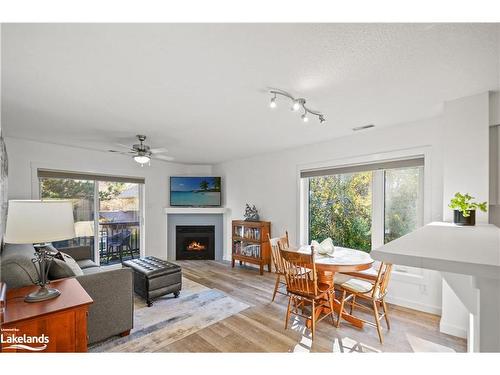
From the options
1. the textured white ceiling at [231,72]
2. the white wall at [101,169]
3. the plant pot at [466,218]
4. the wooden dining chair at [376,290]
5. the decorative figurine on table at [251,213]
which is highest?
the textured white ceiling at [231,72]

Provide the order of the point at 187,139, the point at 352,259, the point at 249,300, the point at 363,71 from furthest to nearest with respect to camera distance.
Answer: the point at 187,139 → the point at 249,300 → the point at 352,259 → the point at 363,71

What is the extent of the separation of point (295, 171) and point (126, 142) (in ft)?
9.33

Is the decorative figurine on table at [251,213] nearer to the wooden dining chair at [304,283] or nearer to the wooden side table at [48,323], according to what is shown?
the wooden dining chair at [304,283]

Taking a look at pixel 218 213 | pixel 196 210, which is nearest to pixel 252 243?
pixel 218 213

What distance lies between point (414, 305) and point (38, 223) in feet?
12.4

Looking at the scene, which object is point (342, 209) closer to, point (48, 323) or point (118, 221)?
point (48, 323)

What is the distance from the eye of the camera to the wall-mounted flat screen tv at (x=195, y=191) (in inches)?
210

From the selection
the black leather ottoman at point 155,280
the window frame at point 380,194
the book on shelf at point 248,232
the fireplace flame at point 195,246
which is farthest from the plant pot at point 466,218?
the fireplace flame at point 195,246

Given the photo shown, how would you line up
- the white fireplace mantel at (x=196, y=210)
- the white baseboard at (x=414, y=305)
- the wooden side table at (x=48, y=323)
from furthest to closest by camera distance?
the white fireplace mantel at (x=196, y=210) < the white baseboard at (x=414, y=305) < the wooden side table at (x=48, y=323)

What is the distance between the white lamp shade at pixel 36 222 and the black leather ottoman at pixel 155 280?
5.50ft
